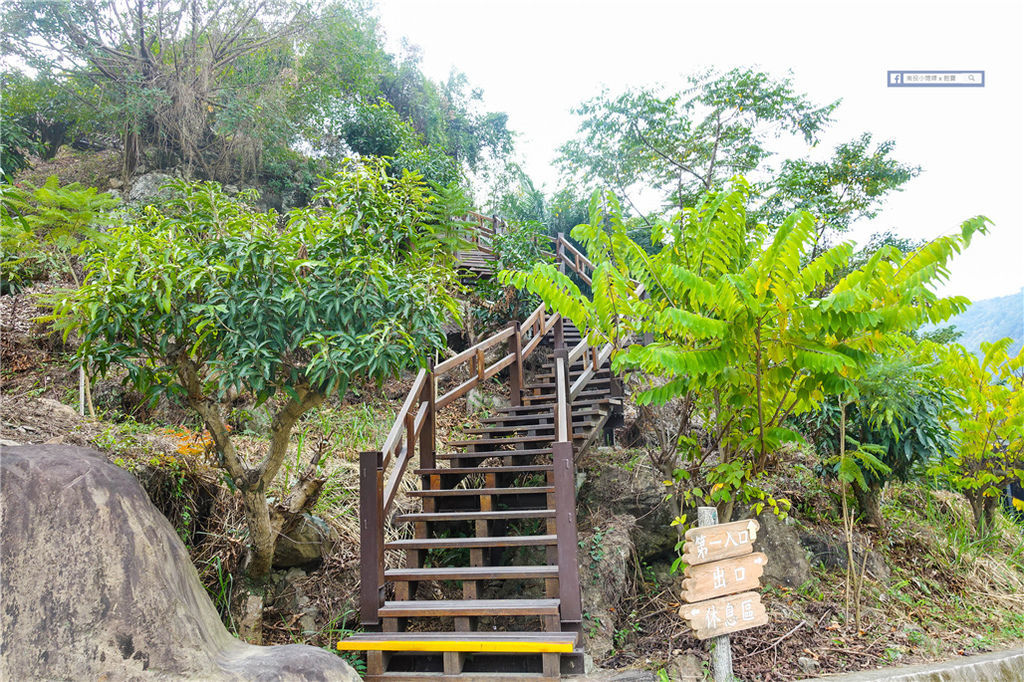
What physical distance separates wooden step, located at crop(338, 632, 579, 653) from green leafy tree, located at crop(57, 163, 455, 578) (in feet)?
3.49

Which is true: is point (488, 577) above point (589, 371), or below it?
below

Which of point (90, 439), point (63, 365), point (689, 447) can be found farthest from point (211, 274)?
point (63, 365)

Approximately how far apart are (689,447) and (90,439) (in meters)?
5.39

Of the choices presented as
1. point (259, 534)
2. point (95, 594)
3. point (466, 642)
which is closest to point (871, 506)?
point (466, 642)

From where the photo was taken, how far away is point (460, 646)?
413 cm

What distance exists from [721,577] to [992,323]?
42.4 ft

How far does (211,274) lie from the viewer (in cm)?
380

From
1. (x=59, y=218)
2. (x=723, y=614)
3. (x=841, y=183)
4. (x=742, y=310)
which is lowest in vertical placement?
(x=723, y=614)

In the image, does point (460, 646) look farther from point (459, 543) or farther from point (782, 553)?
point (782, 553)

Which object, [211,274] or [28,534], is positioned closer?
[28,534]

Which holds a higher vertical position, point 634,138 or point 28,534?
point 634,138

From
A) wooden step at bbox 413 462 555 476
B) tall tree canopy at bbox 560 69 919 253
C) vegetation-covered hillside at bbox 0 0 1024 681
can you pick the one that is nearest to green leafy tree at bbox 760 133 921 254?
tall tree canopy at bbox 560 69 919 253

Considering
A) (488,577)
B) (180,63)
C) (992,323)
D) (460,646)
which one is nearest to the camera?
(460,646)

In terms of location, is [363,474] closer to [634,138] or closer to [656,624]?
[656,624]
